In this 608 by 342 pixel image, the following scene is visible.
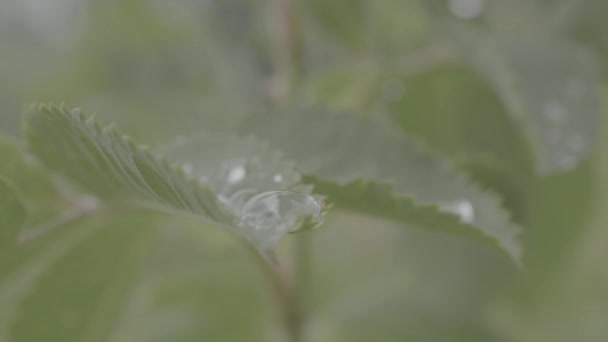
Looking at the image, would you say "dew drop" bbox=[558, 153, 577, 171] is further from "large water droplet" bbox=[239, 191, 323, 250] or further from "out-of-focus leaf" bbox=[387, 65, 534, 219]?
"large water droplet" bbox=[239, 191, 323, 250]

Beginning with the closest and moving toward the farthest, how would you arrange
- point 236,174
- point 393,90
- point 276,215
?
point 276,215 < point 236,174 < point 393,90

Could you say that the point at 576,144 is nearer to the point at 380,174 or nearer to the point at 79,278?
the point at 380,174

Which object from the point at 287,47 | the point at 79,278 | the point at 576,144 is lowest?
the point at 79,278

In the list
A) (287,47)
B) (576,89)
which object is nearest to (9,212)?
(287,47)

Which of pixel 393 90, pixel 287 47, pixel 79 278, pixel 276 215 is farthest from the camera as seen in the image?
pixel 393 90

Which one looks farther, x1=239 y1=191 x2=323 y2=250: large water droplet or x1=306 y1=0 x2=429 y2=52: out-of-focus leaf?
x1=306 y1=0 x2=429 y2=52: out-of-focus leaf

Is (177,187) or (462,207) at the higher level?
(462,207)

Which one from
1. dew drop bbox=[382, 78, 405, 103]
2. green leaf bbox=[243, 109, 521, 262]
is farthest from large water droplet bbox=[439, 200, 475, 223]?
dew drop bbox=[382, 78, 405, 103]
